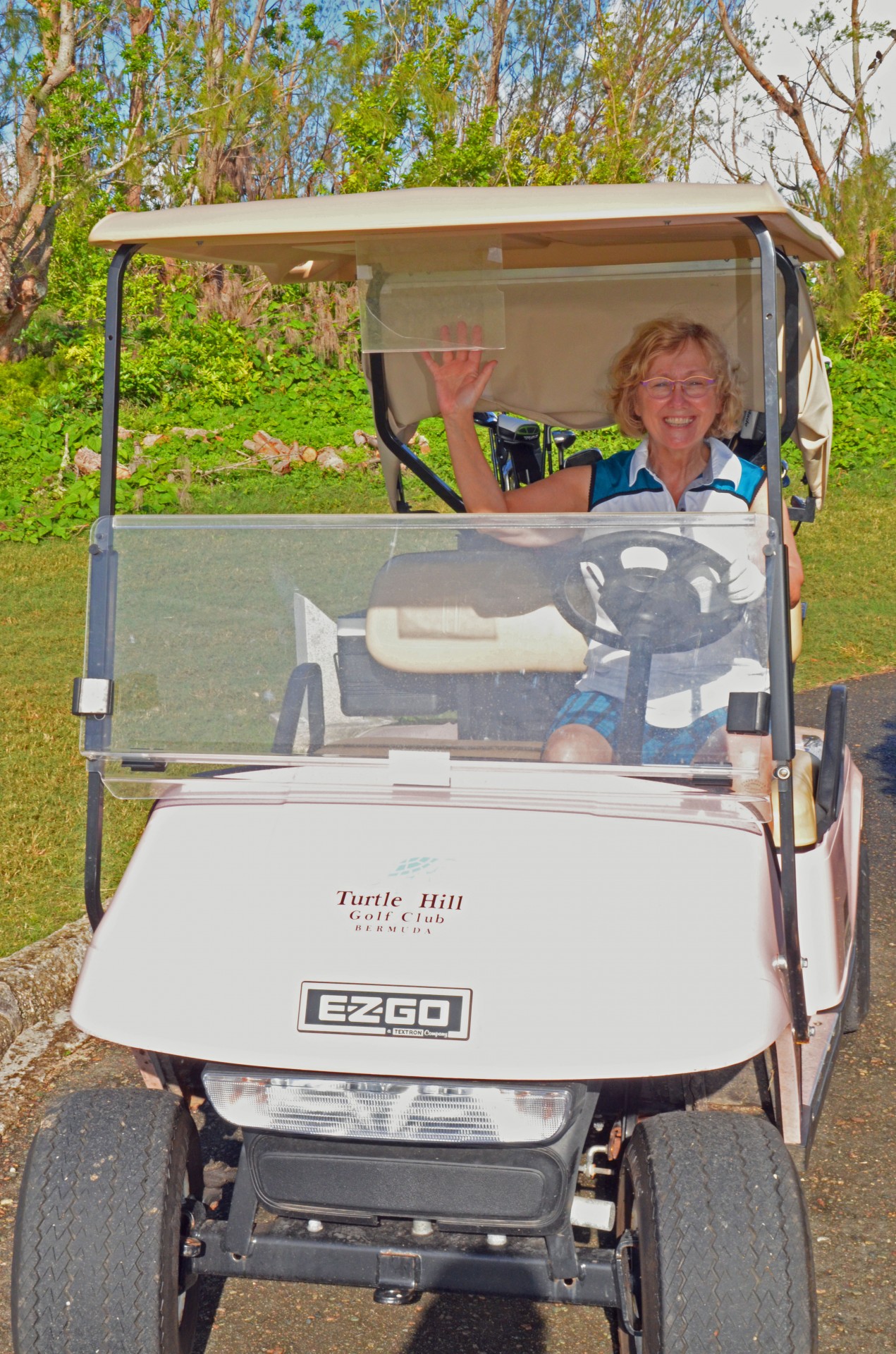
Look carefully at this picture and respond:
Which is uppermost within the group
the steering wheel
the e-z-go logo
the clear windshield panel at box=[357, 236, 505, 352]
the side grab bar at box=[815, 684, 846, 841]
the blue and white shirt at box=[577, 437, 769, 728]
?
the clear windshield panel at box=[357, 236, 505, 352]

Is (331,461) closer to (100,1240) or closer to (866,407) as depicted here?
(866,407)

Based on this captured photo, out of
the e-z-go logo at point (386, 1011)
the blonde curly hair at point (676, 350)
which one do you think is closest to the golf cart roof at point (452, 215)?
the blonde curly hair at point (676, 350)

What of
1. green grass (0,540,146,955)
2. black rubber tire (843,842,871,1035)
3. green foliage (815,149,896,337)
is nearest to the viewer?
black rubber tire (843,842,871,1035)

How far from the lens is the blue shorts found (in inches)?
83.0

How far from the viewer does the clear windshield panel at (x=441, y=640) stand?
6.97 ft

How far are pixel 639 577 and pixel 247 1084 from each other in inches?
36.9

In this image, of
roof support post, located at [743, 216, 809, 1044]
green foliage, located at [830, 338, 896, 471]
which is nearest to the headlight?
roof support post, located at [743, 216, 809, 1044]

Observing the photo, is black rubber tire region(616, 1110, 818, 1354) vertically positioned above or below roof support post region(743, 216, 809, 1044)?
below

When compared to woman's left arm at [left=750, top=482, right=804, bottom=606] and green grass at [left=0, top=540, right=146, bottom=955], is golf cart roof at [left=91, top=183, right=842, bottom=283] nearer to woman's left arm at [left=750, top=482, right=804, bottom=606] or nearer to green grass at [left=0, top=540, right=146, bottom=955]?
woman's left arm at [left=750, top=482, right=804, bottom=606]

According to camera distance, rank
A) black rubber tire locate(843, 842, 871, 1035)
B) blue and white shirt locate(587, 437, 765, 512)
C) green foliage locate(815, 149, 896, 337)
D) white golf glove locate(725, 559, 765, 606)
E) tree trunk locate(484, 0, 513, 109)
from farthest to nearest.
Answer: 1. tree trunk locate(484, 0, 513, 109)
2. green foliage locate(815, 149, 896, 337)
3. black rubber tire locate(843, 842, 871, 1035)
4. blue and white shirt locate(587, 437, 765, 512)
5. white golf glove locate(725, 559, 765, 606)

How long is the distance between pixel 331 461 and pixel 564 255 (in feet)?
29.8

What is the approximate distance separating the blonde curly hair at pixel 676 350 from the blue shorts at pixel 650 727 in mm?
914

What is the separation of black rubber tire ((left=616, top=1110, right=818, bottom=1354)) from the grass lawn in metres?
2.31

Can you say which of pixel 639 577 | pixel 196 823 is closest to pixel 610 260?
pixel 639 577
